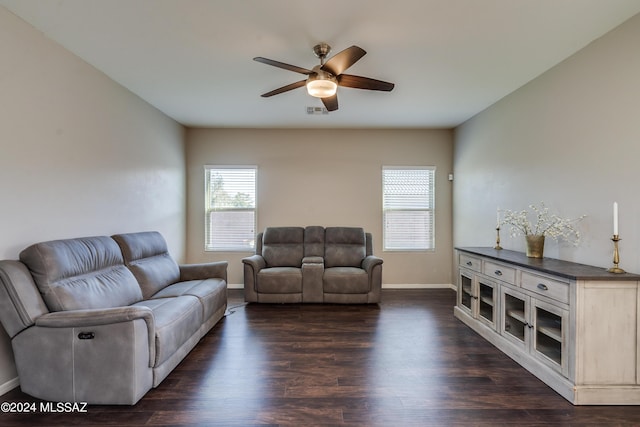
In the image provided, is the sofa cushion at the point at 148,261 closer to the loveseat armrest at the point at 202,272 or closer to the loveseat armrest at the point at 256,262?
the loveseat armrest at the point at 202,272

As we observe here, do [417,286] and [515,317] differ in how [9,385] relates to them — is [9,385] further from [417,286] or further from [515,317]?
[417,286]

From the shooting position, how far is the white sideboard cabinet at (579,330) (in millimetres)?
2125

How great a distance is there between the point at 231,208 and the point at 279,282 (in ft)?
5.72

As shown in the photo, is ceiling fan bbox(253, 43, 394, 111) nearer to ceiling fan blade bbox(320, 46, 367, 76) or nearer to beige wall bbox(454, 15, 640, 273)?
ceiling fan blade bbox(320, 46, 367, 76)

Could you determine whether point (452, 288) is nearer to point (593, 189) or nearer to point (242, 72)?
point (593, 189)

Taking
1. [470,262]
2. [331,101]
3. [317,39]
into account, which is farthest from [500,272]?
[317,39]

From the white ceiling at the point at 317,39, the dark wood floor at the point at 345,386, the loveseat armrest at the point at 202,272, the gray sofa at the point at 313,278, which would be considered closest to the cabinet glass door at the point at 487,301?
the dark wood floor at the point at 345,386

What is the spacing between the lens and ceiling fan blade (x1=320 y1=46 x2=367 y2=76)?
7.34ft

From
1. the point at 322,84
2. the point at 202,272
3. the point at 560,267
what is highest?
the point at 322,84

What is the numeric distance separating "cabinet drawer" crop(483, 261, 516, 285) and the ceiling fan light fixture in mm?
2316

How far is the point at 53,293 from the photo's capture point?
2.21m

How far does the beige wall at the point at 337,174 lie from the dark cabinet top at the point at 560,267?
210cm

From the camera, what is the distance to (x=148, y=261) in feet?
11.4

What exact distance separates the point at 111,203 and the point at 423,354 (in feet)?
11.8
